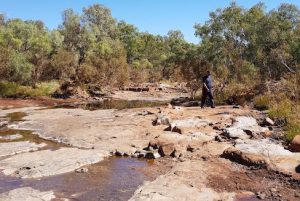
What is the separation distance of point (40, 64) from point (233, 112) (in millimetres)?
30917

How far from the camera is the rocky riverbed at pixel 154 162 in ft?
30.8

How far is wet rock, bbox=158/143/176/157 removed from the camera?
1313cm

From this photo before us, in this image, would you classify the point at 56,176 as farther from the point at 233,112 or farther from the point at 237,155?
the point at 233,112

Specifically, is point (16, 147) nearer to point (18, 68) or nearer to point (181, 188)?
point (181, 188)

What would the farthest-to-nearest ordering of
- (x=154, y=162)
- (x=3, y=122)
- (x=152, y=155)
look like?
(x=3, y=122) → (x=152, y=155) → (x=154, y=162)

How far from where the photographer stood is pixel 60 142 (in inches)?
626

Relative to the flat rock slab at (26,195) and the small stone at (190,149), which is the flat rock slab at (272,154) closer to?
the small stone at (190,149)

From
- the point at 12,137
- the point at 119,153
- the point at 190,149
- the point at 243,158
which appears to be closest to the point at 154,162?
the point at 190,149

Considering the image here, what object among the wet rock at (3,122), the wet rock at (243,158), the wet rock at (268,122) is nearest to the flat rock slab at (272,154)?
the wet rock at (243,158)

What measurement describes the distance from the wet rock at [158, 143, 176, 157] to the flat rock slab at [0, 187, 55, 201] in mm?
4656

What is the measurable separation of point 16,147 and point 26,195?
5.82 metres

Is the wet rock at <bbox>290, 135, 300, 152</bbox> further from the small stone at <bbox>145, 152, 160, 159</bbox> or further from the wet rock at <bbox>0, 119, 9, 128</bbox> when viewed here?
the wet rock at <bbox>0, 119, 9, 128</bbox>

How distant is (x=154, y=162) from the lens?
1248 centimetres

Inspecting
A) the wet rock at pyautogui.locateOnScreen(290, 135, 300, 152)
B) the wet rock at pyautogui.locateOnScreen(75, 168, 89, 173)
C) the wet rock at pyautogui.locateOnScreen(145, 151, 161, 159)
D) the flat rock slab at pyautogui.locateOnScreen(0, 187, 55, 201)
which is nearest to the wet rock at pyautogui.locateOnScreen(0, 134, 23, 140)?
the wet rock at pyautogui.locateOnScreen(75, 168, 89, 173)
